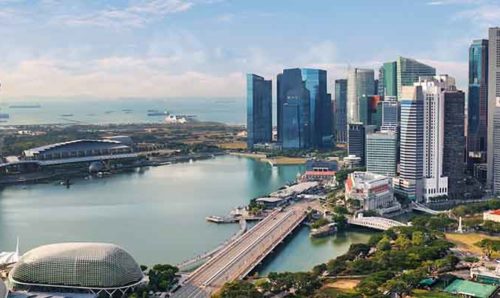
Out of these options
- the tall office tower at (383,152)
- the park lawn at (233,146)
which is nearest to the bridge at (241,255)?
the tall office tower at (383,152)

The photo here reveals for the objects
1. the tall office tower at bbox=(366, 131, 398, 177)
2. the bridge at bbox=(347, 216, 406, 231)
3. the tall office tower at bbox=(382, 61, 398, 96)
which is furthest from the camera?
Result: the tall office tower at bbox=(382, 61, 398, 96)

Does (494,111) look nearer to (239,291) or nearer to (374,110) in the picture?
(374,110)

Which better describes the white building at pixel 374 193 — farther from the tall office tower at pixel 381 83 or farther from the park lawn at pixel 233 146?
the park lawn at pixel 233 146

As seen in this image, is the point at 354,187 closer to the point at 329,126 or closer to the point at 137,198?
the point at 137,198

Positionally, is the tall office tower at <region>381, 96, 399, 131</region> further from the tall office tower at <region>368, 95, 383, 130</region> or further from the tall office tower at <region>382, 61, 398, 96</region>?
the tall office tower at <region>382, 61, 398, 96</region>

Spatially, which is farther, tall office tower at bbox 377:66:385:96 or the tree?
tall office tower at bbox 377:66:385:96

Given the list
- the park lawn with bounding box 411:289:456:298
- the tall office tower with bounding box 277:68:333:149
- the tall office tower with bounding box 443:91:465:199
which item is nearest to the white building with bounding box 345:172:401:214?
the tall office tower with bounding box 443:91:465:199

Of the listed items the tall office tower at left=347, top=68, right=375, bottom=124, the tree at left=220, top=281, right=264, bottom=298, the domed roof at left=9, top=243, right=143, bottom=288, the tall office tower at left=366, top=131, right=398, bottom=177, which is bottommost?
the tree at left=220, top=281, right=264, bottom=298
